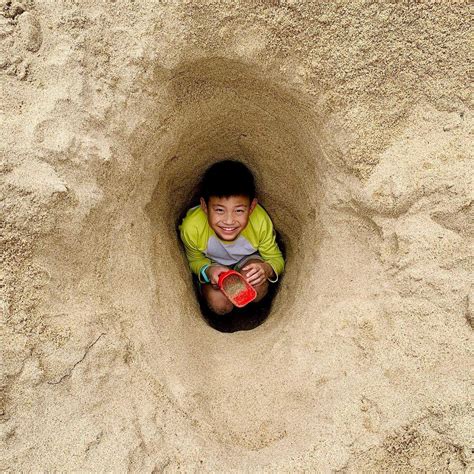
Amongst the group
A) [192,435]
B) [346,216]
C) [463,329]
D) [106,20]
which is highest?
[106,20]

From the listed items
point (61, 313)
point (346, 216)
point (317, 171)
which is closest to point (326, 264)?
point (346, 216)

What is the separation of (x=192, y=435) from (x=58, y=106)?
972 mm

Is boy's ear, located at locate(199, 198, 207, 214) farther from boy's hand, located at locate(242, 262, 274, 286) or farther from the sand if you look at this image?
the sand

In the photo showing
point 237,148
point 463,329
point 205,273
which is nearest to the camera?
point 463,329

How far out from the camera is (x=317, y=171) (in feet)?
5.08

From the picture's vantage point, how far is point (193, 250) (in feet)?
6.69

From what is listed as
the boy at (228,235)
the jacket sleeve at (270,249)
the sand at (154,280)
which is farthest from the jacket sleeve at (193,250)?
the sand at (154,280)

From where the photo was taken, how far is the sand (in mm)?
1200

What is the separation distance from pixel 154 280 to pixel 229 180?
0.53 m

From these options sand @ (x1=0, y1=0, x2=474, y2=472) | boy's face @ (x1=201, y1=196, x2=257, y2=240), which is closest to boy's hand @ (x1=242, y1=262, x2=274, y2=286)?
boy's face @ (x1=201, y1=196, x2=257, y2=240)

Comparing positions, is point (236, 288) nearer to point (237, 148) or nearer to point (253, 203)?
point (253, 203)

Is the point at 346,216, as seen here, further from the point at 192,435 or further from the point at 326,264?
the point at 192,435

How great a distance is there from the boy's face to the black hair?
0.03 m

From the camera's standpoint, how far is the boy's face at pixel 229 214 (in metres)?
1.86
